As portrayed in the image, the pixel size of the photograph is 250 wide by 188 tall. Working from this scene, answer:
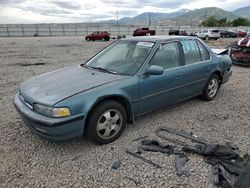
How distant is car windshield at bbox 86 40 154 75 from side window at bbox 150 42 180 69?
6.9 inches

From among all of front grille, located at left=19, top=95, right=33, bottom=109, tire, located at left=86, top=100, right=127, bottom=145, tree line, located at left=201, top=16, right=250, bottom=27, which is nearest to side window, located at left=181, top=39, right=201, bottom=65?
tire, located at left=86, top=100, right=127, bottom=145

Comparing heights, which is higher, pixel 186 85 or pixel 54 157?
pixel 186 85

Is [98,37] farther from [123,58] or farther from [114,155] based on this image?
[114,155]

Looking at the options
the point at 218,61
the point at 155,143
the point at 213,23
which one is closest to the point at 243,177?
the point at 155,143

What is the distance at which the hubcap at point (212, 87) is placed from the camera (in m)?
4.92

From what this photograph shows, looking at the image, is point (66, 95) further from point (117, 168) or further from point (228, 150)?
point (228, 150)

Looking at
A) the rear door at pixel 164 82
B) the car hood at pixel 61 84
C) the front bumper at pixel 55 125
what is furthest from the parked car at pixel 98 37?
the front bumper at pixel 55 125

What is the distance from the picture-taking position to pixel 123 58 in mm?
3881

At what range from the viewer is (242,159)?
9.29 feet

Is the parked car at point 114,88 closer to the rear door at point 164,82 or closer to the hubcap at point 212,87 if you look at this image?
the rear door at point 164,82

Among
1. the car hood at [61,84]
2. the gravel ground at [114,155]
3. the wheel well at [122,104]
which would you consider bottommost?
the gravel ground at [114,155]

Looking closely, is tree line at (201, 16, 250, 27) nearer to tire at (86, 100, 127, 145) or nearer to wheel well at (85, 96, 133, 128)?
wheel well at (85, 96, 133, 128)

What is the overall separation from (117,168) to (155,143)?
2.44ft

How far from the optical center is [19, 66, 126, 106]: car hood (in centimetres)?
287
